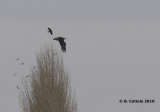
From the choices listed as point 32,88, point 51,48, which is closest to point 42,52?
point 51,48

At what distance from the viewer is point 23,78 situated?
17797mm

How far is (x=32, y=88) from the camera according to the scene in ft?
58.2

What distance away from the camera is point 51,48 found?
58.7ft

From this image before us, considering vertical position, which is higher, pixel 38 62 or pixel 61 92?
pixel 38 62

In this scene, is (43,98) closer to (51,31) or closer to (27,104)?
(27,104)

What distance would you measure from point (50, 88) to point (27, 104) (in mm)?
1187

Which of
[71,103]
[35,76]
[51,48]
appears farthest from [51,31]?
[71,103]

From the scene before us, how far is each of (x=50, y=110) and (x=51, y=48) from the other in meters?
2.69

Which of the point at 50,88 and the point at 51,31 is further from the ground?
the point at 51,31

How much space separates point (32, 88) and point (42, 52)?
1570 mm

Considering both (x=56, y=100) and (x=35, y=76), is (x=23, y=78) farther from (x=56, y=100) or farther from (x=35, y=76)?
(x=56, y=100)

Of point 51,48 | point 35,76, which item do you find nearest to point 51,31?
point 51,48

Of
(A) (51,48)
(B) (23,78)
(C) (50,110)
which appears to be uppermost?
(A) (51,48)

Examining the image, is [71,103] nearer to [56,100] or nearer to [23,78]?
[56,100]
